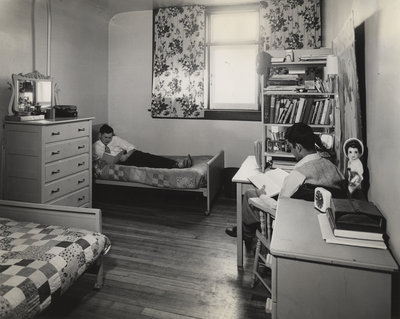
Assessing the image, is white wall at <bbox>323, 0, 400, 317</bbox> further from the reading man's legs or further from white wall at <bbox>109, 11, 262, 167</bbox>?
white wall at <bbox>109, 11, 262, 167</bbox>

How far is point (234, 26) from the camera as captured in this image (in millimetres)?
5484

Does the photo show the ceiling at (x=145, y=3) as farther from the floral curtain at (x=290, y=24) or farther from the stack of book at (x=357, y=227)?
the stack of book at (x=357, y=227)

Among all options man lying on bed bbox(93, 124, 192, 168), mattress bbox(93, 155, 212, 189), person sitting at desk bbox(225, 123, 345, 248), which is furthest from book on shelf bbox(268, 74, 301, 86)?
man lying on bed bbox(93, 124, 192, 168)

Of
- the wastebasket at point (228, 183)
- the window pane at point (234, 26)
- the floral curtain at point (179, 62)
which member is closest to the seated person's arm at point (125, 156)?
the floral curtain at point (179, 62)

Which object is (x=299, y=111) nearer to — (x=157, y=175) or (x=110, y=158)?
(x=157, y=175)

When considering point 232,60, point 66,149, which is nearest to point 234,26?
point 232,60

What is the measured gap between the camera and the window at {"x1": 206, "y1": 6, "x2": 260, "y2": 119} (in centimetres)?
542

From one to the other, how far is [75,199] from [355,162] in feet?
10.4

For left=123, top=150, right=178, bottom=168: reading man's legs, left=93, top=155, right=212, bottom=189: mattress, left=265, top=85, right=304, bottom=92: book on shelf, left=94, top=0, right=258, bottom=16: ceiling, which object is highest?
left=94, top=0, right=258, bottom=16: ceiling

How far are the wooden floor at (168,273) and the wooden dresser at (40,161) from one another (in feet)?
2.27

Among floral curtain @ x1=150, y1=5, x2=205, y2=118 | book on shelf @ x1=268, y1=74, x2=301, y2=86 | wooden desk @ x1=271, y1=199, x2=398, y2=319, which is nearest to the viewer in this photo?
wooden desk @ x1=271, y1=199, x2=398, y2=319

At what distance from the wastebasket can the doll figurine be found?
312cm

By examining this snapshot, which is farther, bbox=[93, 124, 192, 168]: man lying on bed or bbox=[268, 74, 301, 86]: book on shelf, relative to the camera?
bbox=[93, 124, 192, 168]: man lying on bed

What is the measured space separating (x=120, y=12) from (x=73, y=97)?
177 centimetres
